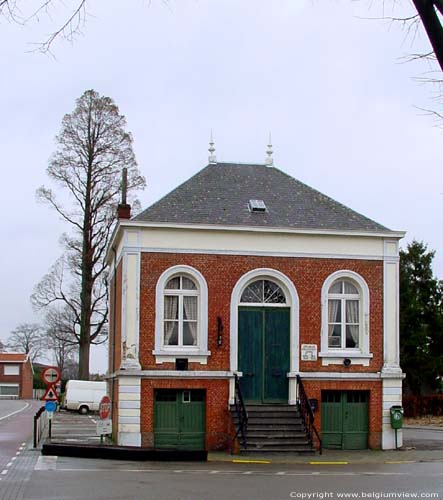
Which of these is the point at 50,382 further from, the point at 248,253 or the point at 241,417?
the point at 248,253

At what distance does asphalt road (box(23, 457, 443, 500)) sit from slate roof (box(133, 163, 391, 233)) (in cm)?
828

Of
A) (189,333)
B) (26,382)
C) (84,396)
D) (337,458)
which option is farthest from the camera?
(26,382)

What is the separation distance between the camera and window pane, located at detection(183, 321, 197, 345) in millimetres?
28578

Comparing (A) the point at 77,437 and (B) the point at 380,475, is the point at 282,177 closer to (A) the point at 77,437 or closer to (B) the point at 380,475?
(A) the point at 77,437

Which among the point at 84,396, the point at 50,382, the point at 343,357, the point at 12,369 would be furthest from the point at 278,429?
the point at 12,369

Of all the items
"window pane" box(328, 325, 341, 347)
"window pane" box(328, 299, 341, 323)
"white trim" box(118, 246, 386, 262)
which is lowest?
"window pane" box(328, 325, 341, 347)

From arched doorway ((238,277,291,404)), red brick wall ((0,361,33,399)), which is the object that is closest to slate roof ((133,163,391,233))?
arched doorway ((238,277,291,404))

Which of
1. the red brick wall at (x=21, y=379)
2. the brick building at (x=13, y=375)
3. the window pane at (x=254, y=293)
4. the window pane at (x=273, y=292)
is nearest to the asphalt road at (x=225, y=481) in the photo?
the window pane at (x=254, y=293)

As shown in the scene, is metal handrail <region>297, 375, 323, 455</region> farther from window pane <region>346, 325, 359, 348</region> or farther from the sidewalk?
window pane <region>346, 325, 359, 348</region>

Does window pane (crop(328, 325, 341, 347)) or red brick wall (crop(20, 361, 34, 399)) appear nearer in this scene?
window pane (crop(328, 325, 341, 347))

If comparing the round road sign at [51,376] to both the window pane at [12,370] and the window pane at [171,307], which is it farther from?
the window pane at [12,370]

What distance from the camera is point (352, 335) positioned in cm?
2944

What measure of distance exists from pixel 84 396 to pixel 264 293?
1304 inches

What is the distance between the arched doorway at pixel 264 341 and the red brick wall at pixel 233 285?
486 mm
